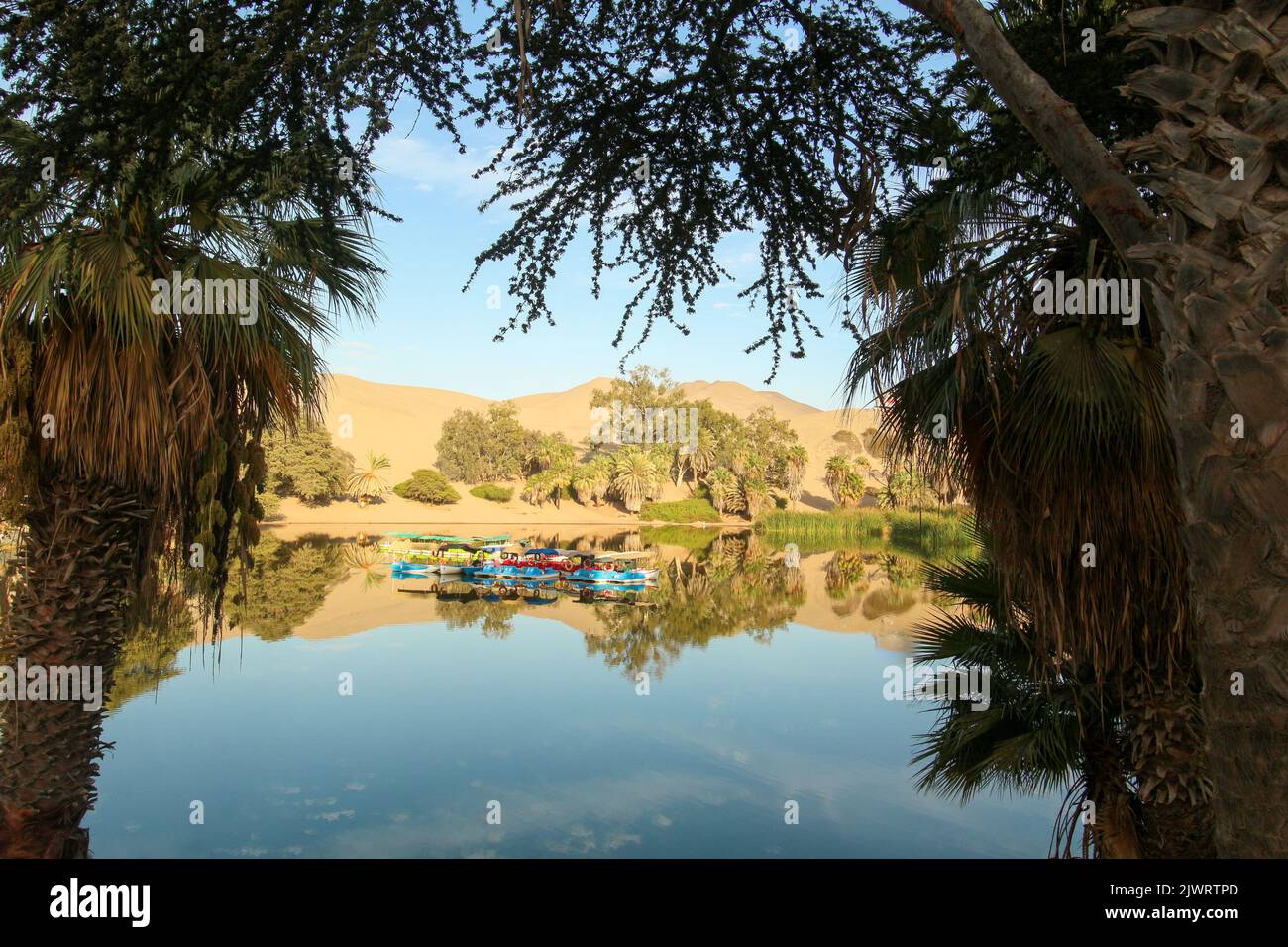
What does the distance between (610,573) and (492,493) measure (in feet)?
106

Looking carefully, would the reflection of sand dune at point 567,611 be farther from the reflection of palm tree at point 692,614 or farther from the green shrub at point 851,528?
the green shrub at point 851,528

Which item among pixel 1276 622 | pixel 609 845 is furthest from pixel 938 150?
pixel 609 845

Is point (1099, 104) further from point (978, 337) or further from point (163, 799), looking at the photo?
point (163, 799)

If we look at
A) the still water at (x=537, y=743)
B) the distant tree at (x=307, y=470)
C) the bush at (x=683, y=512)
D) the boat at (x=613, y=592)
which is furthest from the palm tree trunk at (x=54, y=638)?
the bush at (x=683, y=512)

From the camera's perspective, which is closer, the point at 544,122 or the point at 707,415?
the point at 544,122

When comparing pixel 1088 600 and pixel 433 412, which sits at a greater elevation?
pixel 433 412

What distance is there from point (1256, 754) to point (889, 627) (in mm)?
20652

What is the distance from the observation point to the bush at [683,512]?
198ft

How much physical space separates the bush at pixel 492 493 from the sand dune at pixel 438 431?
1.61 feet

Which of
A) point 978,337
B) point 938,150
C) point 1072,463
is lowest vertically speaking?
point 1072,463

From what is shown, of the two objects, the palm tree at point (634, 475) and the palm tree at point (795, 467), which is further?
the palm tree at point (795, 467)

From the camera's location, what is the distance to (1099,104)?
5000mm

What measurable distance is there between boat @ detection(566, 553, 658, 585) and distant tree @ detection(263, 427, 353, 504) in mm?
24972
